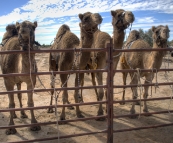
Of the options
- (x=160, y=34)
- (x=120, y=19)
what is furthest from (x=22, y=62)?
(x=160, y=34)

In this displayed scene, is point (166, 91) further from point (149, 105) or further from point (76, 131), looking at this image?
point (76, 131)

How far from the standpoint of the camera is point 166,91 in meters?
8.96

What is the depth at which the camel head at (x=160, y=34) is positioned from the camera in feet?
17.3

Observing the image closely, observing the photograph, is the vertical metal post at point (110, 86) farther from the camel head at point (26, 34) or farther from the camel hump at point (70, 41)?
the camel hump at point (70, 41)

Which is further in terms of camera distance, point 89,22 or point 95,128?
point 95,128

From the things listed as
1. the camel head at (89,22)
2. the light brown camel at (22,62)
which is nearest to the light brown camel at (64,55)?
the light brown camel at (22,62)

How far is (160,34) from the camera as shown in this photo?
546cm

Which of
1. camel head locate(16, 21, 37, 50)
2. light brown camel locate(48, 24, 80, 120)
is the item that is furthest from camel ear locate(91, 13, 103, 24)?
camel head locate(16, 21, 37, 50)

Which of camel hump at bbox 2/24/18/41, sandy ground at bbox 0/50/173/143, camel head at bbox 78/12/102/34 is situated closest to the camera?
sandy ground at bbox 0/50/173/143

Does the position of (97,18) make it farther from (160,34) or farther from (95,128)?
(95,128)

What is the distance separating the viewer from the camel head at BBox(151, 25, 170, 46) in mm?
5272

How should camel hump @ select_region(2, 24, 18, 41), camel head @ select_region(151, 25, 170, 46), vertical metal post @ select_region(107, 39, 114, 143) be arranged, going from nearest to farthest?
vertical metal post @ select_region(107, 39, 114, 143) → camel head @ select_region(151, 25, 170, 46) → camel hump @ select_region(2, 24, 18, 41)

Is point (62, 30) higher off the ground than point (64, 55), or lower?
higher

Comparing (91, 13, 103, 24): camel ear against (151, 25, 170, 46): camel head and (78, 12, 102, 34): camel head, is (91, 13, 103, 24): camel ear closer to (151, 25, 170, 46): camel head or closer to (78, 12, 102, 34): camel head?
(78, 12, 102, 34): camel head
